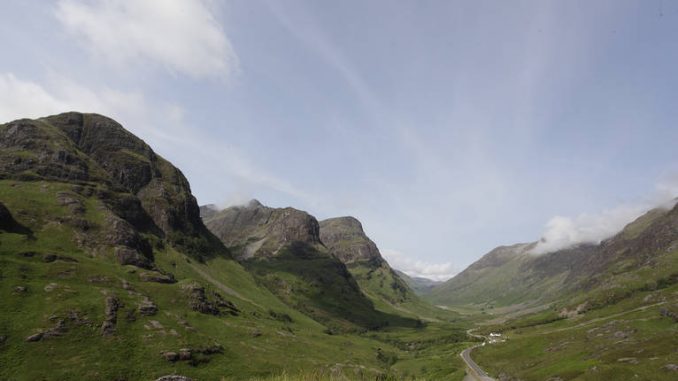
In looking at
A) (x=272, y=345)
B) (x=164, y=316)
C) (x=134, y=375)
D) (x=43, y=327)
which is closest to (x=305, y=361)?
(x=272, y=345)

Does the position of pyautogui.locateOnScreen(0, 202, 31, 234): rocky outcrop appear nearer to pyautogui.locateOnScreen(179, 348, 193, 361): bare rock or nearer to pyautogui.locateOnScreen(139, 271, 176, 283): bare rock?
pyautogui.locateOnScreen(139, 271, 176, 283): bare rock

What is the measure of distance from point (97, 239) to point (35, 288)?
65.2 metres

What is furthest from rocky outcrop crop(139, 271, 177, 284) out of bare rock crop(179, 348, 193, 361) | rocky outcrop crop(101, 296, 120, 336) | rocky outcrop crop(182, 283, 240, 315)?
bare rock crop(179, 348, 193, 361)

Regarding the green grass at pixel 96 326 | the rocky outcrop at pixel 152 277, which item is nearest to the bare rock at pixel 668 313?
the green grass at pixel 96 326

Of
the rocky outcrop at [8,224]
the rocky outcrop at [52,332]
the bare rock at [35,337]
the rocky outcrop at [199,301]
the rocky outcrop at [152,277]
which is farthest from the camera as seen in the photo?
the rocky outcrop at [152,277]

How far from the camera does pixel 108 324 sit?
12512 cm

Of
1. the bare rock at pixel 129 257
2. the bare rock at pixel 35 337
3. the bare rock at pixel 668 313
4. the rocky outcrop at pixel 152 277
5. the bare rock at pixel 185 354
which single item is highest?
the bare rock at pixel 668 313

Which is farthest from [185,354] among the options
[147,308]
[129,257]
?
[129,257]

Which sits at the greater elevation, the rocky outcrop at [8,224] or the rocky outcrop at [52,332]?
the rocky outcrop at [8,224]

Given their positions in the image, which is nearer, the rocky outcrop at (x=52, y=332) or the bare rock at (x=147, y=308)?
the rocky outcrop at (x=52, y=332)

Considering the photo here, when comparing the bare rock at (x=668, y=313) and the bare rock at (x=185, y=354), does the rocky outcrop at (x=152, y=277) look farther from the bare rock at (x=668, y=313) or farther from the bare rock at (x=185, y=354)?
the bare rock at (x=668, y=313)

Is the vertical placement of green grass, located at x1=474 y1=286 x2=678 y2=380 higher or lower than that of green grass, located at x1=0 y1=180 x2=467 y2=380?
higher

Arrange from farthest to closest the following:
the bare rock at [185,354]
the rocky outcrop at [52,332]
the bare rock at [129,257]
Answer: the bare rock at [129,257]
the bare rock at [185,354]
the rocky outcrop at [52,332]

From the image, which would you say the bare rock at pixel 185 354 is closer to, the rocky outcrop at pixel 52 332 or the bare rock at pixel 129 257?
the rocky outcrop at pixel 52 332
